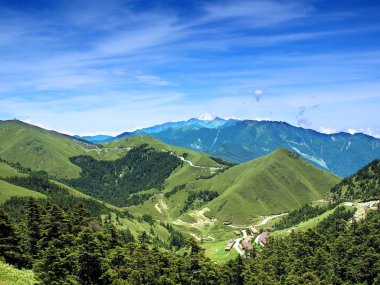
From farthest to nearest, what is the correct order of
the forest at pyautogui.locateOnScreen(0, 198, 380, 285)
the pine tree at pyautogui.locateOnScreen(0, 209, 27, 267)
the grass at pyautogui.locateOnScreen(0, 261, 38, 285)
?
the forest at pyautogui.locateOnScreen(0, 198, 380, 285) < the pine tree at pyautogui.locateOnScreen(0, 209, 27, 267) < the grass at pyautogui.locateOnScreen(0, 261, 38, 285)

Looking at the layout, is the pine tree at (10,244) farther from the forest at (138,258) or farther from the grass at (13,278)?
the grass at (13,278)

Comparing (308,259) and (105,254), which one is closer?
(105,254)

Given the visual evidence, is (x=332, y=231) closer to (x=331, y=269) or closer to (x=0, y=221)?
(x=331, y=269)

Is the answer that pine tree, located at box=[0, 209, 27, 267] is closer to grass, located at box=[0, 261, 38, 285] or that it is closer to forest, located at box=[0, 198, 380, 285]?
forest, located at box=[0, 198, 380, 285]

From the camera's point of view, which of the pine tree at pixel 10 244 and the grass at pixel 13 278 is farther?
the pine tree at pixel 10 244

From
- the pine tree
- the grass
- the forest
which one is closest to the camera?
the grass

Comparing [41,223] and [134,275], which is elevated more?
[41,223]

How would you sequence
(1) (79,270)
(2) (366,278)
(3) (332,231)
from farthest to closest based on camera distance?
(3) (332,231) → (2) (366,278) → (1) (79,270)

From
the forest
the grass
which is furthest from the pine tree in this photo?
the grass

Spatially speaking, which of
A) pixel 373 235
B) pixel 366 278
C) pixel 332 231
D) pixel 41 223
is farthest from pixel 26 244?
pixel 332 231

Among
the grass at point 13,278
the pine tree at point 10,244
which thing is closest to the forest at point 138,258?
the pine tree at point 10,244

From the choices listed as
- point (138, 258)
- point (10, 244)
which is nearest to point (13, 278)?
point (10, 244)
